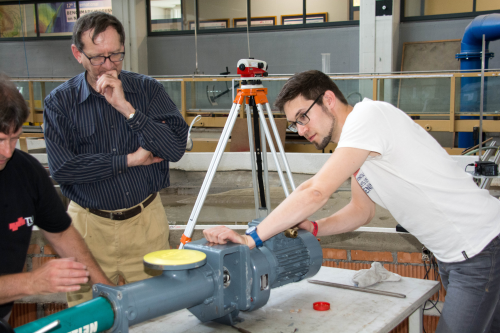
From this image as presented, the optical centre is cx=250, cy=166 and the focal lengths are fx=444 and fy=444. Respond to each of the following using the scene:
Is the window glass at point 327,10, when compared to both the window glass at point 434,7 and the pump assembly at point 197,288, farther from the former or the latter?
the pump assembly at point 197,288

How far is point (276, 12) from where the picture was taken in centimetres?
895

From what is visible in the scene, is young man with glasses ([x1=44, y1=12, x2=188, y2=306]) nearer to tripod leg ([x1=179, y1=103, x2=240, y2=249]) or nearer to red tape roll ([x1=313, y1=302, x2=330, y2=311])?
tripod leg ([x1=179, y1=103, x2=240, y2=249])

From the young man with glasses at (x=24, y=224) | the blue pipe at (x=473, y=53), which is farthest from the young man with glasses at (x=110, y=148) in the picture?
the blue pipe at (x=473, y=53)

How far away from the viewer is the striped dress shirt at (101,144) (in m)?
1.70

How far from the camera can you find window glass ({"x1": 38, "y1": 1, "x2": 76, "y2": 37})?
9898 mm

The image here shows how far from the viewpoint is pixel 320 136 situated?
1.54m

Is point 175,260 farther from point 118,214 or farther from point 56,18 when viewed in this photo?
point 56,18

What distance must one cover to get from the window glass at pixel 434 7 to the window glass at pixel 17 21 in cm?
805

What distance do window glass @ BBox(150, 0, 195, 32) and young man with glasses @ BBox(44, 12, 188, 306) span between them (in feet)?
26.5

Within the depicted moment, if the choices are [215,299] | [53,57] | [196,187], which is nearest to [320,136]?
[215,299]

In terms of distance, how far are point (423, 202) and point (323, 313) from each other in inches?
17.7

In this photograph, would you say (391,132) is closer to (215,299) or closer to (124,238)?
(215,299)

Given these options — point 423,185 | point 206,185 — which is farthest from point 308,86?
point 206,185

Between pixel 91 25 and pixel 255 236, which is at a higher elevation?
pixel 91 25
